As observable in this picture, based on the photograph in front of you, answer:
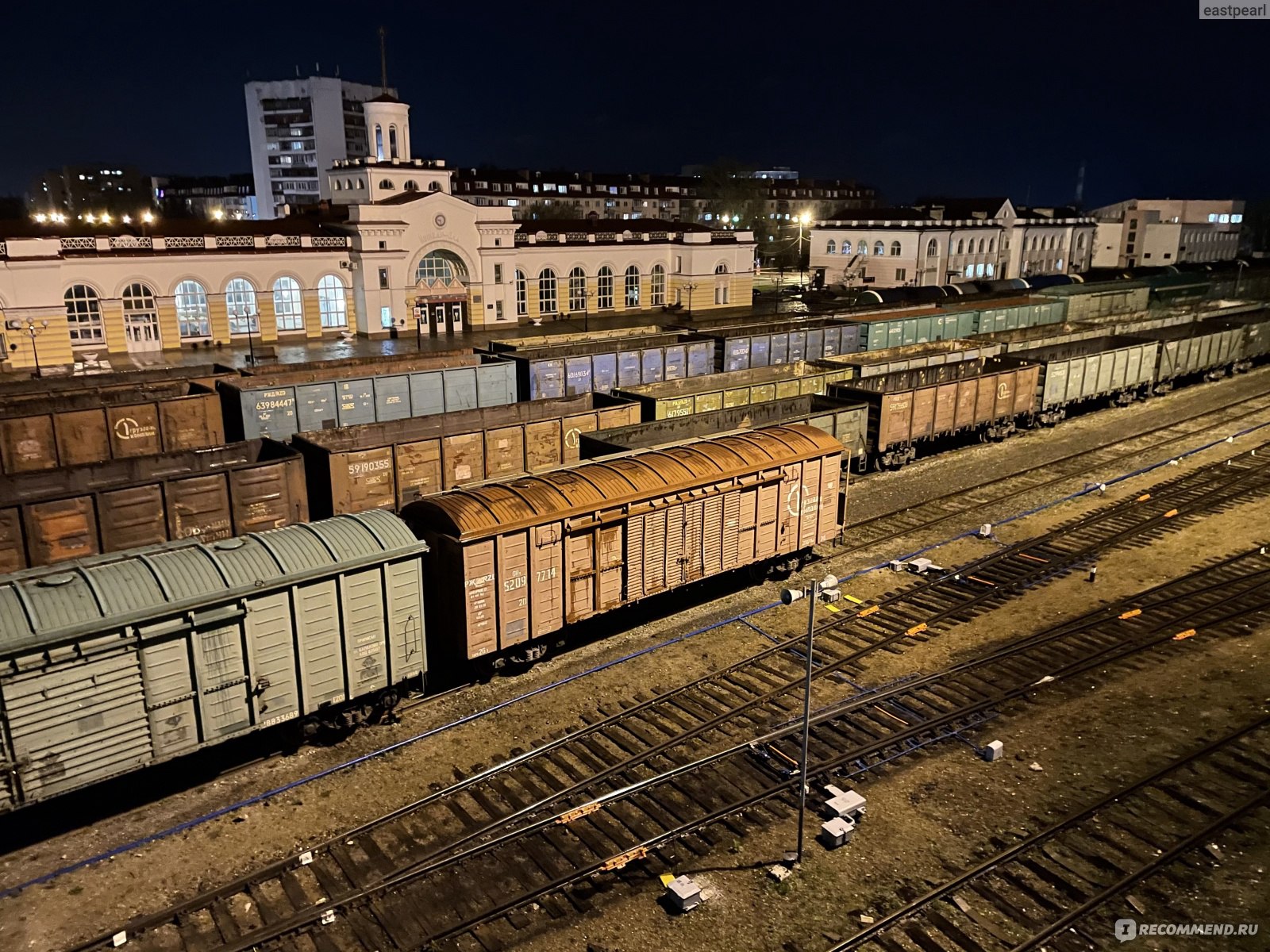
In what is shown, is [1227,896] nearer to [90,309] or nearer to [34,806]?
[34,806]

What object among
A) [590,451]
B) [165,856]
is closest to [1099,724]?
[590,451]

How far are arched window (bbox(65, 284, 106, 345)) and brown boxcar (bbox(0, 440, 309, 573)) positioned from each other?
101ft

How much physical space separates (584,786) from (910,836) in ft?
14.4

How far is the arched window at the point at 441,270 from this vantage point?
53281 mm

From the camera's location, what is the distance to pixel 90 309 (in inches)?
1715

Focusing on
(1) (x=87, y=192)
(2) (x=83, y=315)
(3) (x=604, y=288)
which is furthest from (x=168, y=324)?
(1) (x=87, y=192)

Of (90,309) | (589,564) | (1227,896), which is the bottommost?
(1227,896)

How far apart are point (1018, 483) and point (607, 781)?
61.9ft

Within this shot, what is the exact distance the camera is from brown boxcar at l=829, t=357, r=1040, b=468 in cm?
2602

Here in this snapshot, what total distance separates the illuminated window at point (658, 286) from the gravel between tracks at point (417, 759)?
4619 cm

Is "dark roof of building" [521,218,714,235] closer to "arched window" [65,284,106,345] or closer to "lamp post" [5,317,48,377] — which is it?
"arched window" [65,284,106,345]

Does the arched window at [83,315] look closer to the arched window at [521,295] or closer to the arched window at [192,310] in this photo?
the arched window at [192,310]

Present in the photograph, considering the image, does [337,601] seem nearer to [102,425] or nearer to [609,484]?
[609,484]

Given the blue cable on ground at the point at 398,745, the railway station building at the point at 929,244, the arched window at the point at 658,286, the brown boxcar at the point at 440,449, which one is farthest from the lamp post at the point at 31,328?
the railway station building at the point at 929,244
